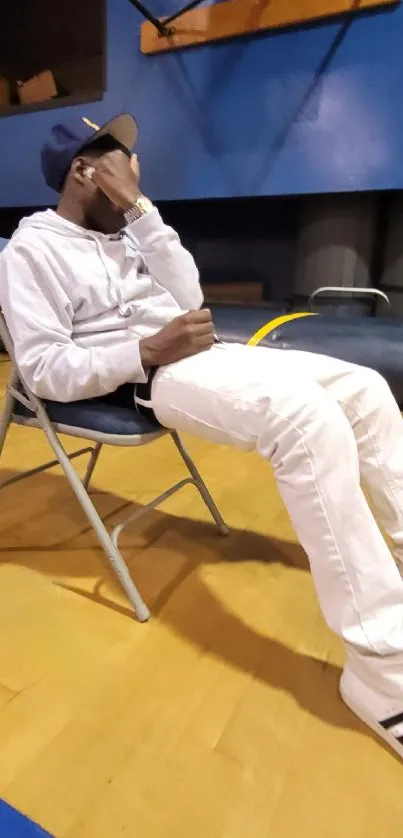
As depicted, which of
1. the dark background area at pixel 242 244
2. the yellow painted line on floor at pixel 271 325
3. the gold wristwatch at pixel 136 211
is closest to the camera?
the gold wristwatch at pixel 136 211

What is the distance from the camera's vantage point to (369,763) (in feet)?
2.62

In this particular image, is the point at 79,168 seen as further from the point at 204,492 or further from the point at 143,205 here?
the point at 204,492

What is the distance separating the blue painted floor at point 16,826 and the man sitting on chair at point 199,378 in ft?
1.55

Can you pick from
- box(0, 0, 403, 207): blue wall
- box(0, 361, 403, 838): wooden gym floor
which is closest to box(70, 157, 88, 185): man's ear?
box(0, 361, 403, 838): wooden gym floor

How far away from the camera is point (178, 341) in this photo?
39.3 inches

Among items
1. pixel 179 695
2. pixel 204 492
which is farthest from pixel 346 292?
pixel 179 695

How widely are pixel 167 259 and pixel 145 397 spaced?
339 mm

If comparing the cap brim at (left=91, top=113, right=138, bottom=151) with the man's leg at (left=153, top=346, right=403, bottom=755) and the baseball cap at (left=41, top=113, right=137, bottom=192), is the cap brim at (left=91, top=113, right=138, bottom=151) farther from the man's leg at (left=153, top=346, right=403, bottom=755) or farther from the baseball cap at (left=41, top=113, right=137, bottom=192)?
the man's leg at (left=153, top=346, right=403, bottom=755)

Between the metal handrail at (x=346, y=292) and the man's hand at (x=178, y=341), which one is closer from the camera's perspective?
the man's hand at (x=178, y=341)

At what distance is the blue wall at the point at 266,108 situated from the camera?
7.27 feet

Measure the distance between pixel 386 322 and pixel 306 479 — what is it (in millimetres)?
1731

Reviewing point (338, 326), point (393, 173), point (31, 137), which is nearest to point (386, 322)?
point (338, 326)

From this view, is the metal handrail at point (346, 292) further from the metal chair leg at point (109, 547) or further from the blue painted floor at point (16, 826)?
the blue painted floor at point (16, 826)

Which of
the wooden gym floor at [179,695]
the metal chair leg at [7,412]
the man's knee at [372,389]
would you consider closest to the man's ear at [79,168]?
the metal chair leg at [7,412]
